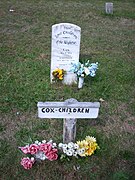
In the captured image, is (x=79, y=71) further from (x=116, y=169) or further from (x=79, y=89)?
(x=116, y=169)

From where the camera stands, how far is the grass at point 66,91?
3.27m

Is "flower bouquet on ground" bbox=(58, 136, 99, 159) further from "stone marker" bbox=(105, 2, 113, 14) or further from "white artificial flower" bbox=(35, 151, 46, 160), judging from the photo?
"stone marker" bbox=(105, 2, 113, 14)

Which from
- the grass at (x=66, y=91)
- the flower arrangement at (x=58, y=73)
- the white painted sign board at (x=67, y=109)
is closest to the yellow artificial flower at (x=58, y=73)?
the flower arrangement at (x=58, y=73)

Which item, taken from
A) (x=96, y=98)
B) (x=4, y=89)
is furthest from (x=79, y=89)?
(x=4, y=89)

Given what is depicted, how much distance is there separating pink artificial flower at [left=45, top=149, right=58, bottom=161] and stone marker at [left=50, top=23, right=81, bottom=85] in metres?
1.82

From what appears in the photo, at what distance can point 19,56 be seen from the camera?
5.77 metres

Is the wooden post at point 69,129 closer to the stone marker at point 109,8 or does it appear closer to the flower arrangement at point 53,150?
the flower arrangement at point 53,150

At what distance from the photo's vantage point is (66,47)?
4.54 metres

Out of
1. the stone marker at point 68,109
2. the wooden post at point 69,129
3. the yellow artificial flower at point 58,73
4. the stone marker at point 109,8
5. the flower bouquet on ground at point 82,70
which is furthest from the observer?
the stone marker at point 109,8

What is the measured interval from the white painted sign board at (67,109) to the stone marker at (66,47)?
5.65 feet

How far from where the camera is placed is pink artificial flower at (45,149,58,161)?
10.3 ft

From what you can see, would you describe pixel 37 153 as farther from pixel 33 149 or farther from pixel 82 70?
pixel 82 70

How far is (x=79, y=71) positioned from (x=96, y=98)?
52cm

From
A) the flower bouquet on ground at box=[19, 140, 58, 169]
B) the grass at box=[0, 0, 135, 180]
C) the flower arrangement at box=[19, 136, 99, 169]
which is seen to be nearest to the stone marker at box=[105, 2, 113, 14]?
the grass at box=[0, 0, 135, 180]
